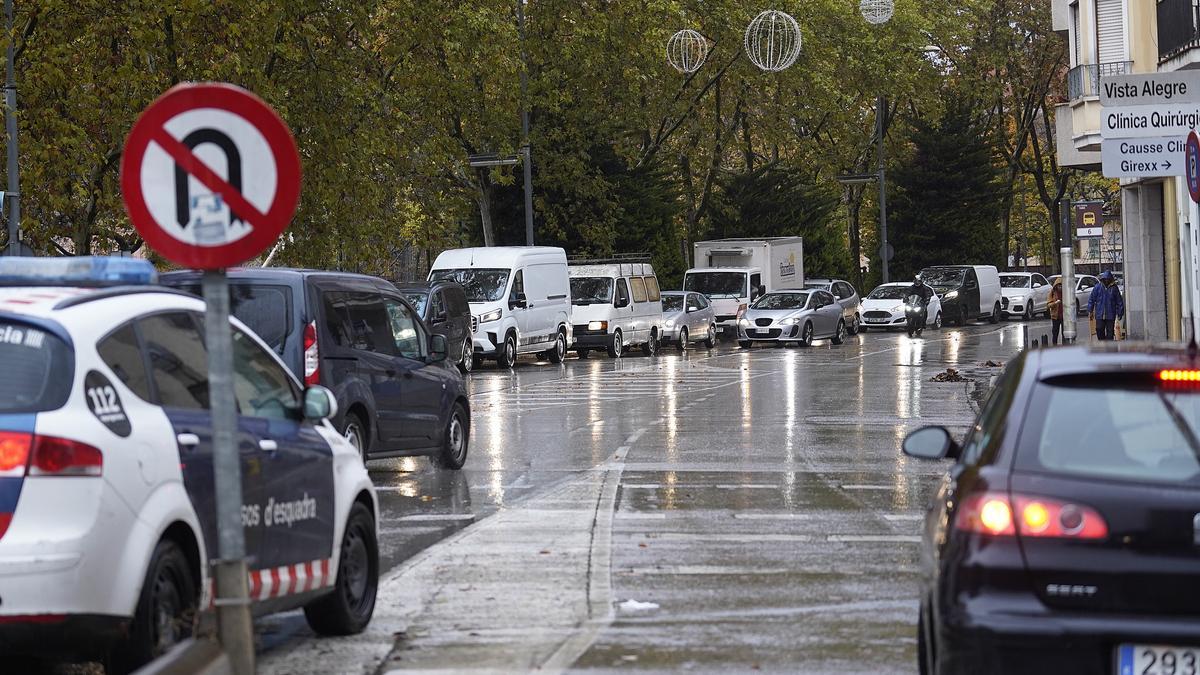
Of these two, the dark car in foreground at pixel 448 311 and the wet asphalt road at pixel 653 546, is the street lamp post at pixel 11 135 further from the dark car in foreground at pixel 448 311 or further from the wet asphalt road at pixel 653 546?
the wet asphalt road at pixel 653 546

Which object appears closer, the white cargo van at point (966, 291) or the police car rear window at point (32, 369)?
the police car rear window at point (32, 369)

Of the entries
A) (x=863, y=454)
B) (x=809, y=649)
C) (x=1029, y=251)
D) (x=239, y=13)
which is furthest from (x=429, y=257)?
(x=1029, y=251)

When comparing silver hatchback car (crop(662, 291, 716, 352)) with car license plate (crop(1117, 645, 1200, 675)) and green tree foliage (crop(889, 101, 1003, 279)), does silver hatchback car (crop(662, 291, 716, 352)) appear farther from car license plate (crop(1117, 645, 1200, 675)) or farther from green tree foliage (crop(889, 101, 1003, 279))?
car license plate (crop(1117, 645, 1200, 675))

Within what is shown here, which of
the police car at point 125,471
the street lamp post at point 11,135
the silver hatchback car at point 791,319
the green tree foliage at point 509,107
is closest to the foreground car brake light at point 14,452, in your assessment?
the police car at point 125,471

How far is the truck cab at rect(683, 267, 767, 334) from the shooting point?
182 ft

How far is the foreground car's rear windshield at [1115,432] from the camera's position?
557 cm

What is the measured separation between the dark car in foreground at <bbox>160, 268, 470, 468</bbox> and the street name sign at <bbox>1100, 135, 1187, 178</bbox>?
20.2ft

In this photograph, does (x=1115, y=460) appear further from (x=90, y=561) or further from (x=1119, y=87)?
(x=1119, y=87)

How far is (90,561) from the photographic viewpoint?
644 centimetres

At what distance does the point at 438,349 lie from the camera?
17.0 meters

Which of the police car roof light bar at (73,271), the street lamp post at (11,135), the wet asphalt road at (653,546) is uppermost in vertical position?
the street lamp post at (11,135)

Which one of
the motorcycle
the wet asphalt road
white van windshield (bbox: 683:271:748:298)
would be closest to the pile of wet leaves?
the wet asphalt road

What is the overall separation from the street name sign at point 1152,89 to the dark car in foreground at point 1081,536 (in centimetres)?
973

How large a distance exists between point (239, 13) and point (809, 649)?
28139 mm
